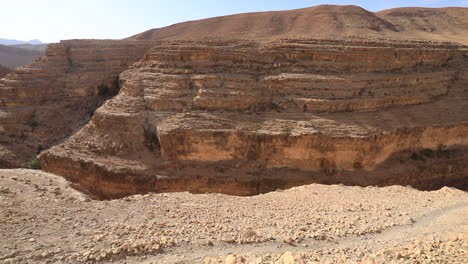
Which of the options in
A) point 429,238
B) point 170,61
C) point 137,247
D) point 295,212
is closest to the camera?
point 137,247

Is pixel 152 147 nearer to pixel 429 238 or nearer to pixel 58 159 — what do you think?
pixel 58 159

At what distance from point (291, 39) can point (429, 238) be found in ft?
45.3

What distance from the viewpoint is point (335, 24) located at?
1163 inches

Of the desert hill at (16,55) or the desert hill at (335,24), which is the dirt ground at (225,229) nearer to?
the desert hill at (335,24)

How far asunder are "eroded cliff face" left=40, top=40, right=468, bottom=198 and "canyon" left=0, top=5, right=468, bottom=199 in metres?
0.06

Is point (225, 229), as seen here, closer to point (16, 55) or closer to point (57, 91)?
point (57, 91)

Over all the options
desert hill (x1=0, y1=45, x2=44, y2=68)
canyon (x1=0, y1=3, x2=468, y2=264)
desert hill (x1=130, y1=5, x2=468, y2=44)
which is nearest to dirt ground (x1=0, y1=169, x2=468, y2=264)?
canyon (x1=0, y1=3, x2=468, y2=264)

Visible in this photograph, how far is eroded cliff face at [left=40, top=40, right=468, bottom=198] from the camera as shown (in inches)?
555

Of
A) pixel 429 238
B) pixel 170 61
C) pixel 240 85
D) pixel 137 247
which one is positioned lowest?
pixel 429 238

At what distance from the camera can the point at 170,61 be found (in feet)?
57.0

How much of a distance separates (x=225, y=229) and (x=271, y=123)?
8.64m

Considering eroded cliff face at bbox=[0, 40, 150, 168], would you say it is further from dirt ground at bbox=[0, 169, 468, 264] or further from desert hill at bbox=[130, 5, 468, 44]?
dirt ground at bbox=[0, 169, 468, 264]

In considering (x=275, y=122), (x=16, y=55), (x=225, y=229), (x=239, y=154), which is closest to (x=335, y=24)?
(x=275, y=122)

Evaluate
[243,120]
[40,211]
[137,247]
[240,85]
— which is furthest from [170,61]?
[137,247]
